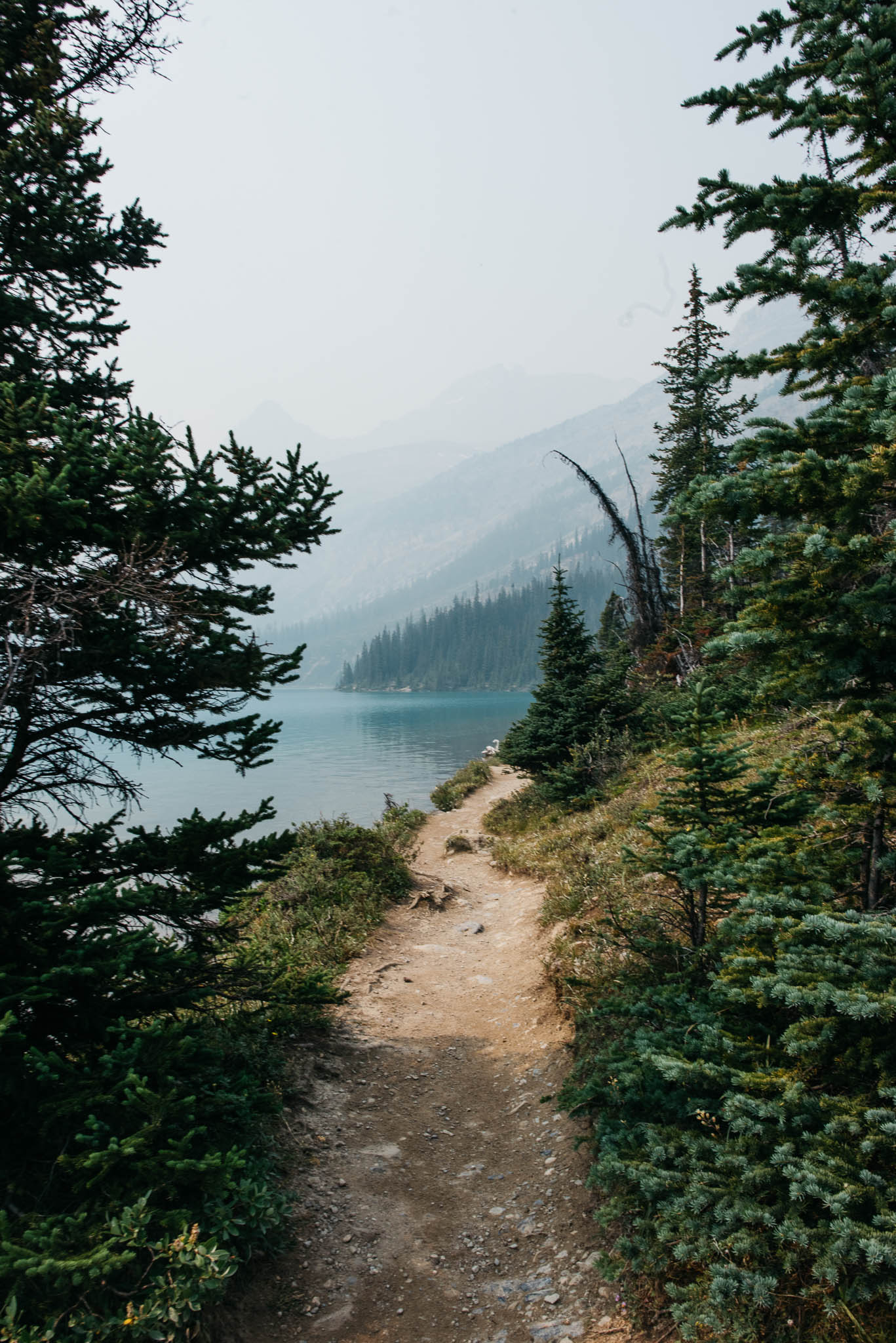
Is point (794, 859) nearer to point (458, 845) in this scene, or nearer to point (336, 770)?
point (458, 845)

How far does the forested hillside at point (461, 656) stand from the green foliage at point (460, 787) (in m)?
135

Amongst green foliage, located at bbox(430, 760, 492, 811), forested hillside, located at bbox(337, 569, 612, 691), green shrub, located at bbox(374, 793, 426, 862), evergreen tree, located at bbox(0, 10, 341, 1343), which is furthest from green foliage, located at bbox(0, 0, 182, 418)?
forested hillside, located at bbox(337, 569, 612, 691)

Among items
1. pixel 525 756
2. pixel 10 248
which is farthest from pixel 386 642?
pixel 10 248

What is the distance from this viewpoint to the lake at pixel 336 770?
32281 millimetres

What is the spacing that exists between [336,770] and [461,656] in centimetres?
13903

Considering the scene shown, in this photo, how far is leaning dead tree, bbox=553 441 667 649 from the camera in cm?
2085

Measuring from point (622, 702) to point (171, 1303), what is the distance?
16399 millimetres

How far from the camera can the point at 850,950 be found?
3.30m

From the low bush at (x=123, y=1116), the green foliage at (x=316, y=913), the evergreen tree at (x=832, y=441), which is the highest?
the evergreen tree at (x=832, y=441)

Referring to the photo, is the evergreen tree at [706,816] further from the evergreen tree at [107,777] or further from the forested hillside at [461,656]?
the forested hillside at [461,656]

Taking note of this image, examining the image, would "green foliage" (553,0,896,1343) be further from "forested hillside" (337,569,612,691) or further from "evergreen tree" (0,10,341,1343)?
"forested hillside" (337,569,612,691)

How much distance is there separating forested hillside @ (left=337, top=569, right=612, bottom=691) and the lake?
77.2m

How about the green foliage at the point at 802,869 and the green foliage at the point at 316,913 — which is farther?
the green foliage at the point at 316,913

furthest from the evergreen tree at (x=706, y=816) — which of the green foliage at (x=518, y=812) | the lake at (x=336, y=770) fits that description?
the green foliage at (x=518, y=812)
